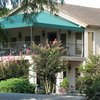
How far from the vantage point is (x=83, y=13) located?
136 ft

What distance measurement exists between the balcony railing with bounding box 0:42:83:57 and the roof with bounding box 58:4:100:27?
7.67 feet

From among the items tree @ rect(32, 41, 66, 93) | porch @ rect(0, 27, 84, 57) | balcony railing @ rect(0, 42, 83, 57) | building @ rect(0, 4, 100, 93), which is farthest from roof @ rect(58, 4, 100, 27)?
tree @ rect(32, 41, 66, 93)

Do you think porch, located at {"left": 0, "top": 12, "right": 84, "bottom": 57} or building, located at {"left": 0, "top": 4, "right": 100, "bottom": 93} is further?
building, located at {"left": 0, "top": 4, "right": 100, "bottom": 93}

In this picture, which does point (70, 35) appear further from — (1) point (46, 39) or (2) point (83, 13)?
(2) point (83, 13)

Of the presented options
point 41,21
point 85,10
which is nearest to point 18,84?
point 41,21

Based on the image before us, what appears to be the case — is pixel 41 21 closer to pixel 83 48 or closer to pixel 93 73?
pixel 83 48

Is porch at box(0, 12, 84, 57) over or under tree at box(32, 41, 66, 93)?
over

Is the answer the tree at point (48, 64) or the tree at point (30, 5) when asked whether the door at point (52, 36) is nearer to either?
the tree at point (48, 64)

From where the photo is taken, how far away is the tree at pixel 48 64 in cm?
2742

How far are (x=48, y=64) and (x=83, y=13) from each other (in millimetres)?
15109

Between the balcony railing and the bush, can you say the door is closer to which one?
the balcony railing

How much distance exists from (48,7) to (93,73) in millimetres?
16268

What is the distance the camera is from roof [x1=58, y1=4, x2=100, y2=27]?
37.7 m

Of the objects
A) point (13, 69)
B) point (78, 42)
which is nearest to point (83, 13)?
point (78, 42)
